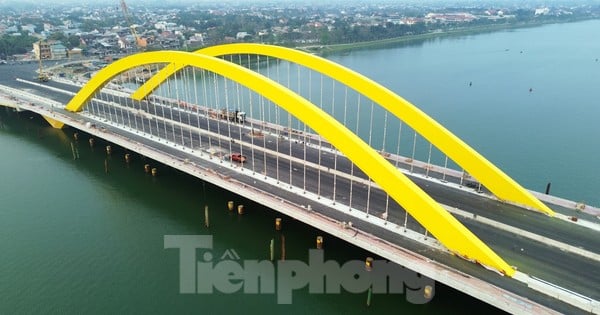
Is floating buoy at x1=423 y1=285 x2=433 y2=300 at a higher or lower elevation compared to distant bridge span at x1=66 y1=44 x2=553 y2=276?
lower

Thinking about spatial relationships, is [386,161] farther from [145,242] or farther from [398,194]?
[145,242]

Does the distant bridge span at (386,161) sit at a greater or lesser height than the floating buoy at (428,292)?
greater

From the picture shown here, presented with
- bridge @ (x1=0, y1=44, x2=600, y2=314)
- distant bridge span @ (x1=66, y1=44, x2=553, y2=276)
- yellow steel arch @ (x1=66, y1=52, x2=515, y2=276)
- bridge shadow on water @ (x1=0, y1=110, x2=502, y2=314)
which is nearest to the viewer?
bridge @ (x1=0, y1=44, x2=600, y2=314)

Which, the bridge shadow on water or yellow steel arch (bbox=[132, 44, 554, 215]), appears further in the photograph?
yellow steel arch (bbox=[132, 44, 554, 215])

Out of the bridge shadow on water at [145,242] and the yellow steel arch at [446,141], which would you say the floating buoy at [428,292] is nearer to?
the bridge shadow on water at [145,242]

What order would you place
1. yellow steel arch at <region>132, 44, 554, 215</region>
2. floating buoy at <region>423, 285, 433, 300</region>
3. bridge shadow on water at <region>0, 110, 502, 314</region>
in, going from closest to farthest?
floating buoy at <region>423, 285, 433, 300</region>, bridge shadow on water at <region>0, 110, 502, 314</region>, yellow steel arch at <region>132, 44, 554, 215</region>

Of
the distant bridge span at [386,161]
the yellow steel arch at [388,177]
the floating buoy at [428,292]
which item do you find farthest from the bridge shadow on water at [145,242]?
the distant bridge span at [386,161]

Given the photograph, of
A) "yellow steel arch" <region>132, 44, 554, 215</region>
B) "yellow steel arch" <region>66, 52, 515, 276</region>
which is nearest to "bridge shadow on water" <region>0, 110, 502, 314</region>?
"yellow steel arch" <region>66, 52, 515, 276</region>

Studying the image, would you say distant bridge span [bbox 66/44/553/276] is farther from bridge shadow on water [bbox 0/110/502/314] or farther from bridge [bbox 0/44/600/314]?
bridge shadow on water [bbox 0/110/502/314]

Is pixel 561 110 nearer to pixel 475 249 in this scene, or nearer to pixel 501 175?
pixel 501 175

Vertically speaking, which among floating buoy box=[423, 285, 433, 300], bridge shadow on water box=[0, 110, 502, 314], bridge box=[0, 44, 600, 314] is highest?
bridge box=[0, 44, 600, 314]
